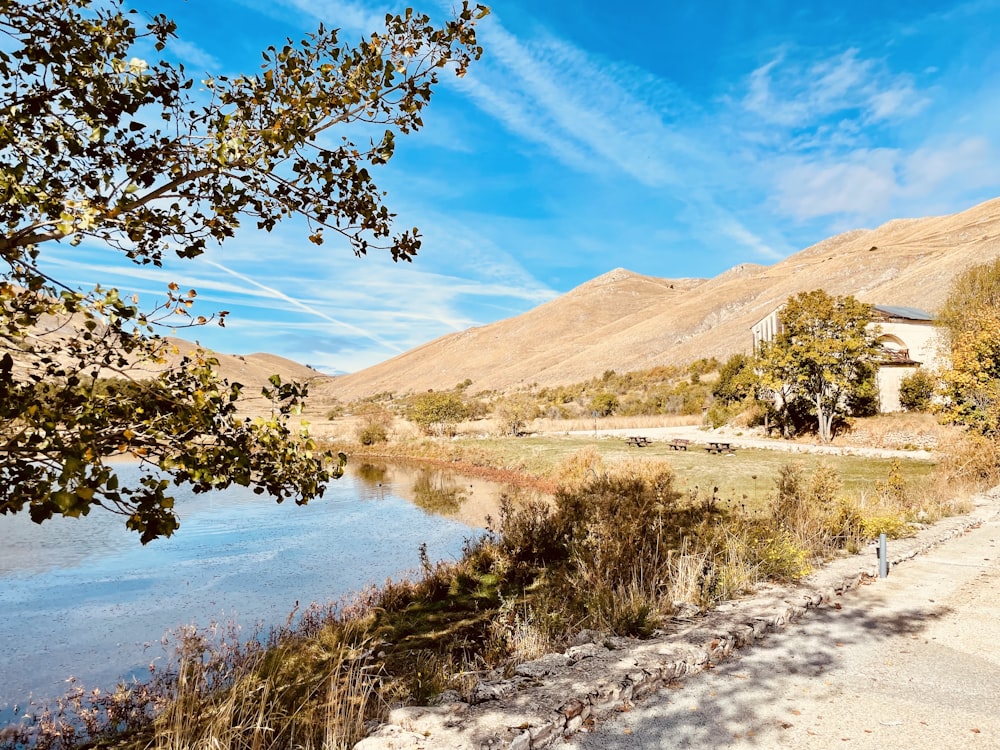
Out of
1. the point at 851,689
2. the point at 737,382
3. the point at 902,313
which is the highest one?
the point at 902,313

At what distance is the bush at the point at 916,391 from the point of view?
1179 inches

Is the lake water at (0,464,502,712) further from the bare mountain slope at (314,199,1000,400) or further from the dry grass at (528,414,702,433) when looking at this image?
the bare mountain slope at (314,199,1000,400)

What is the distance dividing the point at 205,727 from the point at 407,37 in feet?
15.3

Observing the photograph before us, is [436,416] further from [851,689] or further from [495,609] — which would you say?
[851,689]

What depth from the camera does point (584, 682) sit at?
4.83 meters

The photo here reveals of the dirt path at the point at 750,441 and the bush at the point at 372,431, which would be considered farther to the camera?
the bush at the point at 372,431

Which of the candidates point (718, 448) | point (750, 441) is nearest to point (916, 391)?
point (750, 441)

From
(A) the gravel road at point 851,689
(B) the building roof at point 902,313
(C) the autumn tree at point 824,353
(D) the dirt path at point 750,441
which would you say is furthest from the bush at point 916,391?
(A) the gravel road at point 851,689

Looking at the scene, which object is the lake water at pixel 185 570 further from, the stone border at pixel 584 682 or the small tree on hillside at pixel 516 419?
the small tree on hillside at pixel 516 419

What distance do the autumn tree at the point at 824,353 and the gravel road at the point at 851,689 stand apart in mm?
23533

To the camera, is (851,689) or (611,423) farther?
(611,423)

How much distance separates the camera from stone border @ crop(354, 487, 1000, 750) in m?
4.11

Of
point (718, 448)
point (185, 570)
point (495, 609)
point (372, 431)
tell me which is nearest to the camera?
point (495, 609)

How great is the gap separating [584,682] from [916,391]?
33.2 metres
